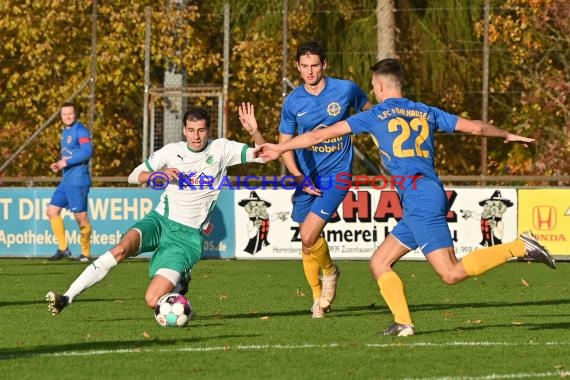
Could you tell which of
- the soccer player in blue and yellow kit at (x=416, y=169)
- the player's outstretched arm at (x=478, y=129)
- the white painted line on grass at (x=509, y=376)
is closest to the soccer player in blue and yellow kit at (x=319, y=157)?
the soccer player in blue and yellow kit at (x=416, y=169)

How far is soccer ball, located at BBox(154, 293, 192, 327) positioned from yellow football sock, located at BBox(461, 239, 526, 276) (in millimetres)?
2024

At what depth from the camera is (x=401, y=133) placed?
8867mm

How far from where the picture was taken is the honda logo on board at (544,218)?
19.3 metres

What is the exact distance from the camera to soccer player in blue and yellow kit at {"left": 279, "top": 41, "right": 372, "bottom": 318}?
1082cm

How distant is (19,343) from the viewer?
28.4 feet

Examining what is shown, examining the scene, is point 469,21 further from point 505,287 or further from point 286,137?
point 286,137

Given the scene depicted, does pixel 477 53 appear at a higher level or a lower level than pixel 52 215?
higher

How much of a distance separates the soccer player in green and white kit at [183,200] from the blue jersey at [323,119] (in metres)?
0.61

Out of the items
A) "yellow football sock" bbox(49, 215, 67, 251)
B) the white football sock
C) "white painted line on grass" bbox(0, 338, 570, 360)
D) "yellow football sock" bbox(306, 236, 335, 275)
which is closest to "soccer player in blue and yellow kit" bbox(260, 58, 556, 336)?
"white painted line on grass" bbox(0, 338, 570, 360)

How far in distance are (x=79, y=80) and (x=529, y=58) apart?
8.60 meters

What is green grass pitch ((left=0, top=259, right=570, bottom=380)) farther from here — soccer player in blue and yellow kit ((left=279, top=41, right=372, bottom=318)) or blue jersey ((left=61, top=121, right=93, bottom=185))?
blue jersey ((left=61, top=121, right=93, bottom=185))

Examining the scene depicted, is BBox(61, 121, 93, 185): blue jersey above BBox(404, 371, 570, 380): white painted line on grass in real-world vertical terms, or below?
above

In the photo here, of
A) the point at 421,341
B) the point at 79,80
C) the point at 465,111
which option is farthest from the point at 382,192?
the point at 421,341

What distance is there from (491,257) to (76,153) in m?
10.8
